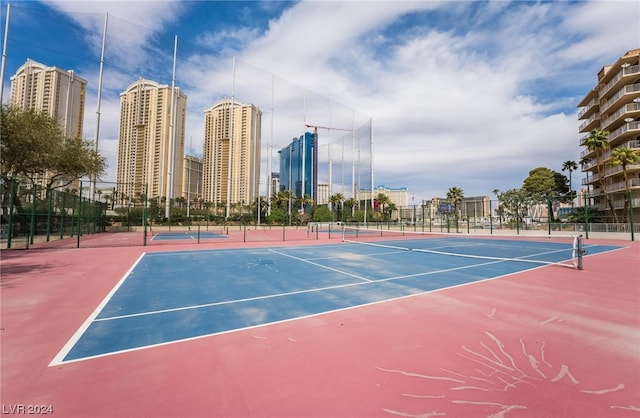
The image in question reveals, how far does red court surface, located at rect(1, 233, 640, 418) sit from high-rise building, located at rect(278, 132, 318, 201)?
70.8 m

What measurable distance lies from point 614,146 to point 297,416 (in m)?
59.2

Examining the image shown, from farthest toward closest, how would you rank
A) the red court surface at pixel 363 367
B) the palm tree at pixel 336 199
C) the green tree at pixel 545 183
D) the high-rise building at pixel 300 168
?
the palm tree at pixel 336 199 → the high-rise building at pixel 300 168 → the green tree at pixel 545 183 → the red court surface at pixel 363 367

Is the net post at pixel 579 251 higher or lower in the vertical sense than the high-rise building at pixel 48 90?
lower

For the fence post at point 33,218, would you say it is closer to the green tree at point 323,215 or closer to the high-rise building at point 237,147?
the high-rise building at point 237,147

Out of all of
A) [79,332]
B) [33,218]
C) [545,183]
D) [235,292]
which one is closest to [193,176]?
[33,218]

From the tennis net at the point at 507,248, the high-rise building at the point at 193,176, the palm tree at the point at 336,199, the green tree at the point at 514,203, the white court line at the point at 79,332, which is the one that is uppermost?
the high-rise building at the point at 193,176

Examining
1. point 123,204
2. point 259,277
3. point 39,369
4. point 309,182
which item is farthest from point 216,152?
point 39,369

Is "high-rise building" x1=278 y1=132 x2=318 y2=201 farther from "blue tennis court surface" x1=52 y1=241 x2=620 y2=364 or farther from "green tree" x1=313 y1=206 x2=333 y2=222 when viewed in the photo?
"blue tennis court surface" x1=52 y1=241 x2=620 y2=364

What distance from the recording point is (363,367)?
10.9 ft

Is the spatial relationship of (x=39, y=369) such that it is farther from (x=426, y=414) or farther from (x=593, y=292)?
(x=593, y=292)

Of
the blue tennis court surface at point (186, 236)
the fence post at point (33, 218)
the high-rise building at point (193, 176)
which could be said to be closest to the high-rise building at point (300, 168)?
the high-rise building at point (193, 176)

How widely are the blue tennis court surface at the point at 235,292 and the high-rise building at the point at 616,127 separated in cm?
4059

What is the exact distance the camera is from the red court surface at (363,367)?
2639 mm

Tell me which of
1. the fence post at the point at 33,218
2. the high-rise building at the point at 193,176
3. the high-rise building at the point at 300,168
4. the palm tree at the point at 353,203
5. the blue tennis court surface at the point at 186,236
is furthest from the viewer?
the high-rise building at the point at 300,168
